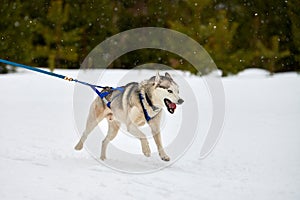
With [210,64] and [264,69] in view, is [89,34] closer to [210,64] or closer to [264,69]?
[210,64]

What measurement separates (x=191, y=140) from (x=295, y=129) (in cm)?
238

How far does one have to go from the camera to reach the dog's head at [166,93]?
14.8ft

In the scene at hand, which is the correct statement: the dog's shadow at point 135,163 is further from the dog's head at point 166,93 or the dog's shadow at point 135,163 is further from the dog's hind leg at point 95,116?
the dog's head at point 166,93

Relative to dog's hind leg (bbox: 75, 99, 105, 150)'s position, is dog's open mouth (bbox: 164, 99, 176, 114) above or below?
above

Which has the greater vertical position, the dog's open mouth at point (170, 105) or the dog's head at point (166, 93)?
the dog's head at point (166, 93)

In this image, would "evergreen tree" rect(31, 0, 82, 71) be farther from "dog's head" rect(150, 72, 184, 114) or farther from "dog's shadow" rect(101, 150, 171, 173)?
"dog's head" rect(150, 72, 184, 114)

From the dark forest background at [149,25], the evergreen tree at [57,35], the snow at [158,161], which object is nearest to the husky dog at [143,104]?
the snow at [158,161]

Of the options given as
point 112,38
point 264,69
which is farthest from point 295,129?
point 264,69

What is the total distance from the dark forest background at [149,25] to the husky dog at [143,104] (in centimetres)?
1154

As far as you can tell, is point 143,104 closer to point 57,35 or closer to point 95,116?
point 95,116

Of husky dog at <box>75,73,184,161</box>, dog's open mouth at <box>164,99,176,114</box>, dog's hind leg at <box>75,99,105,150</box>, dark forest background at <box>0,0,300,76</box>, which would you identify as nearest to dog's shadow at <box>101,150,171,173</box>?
husky dog at <box>75,73,184,161</box>

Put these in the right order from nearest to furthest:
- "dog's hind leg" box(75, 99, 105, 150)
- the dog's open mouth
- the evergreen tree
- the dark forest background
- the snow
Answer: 1. the snow
2. the dog's open mouth
3. "dog's hind leg" box(75, 99, 105, 150)
4. the dark forest background
5. the evergreen tree

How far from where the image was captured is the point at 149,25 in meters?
19.6

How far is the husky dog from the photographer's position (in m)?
4.55
